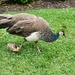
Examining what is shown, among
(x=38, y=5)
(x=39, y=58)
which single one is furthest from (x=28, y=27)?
(x=38, y=5)

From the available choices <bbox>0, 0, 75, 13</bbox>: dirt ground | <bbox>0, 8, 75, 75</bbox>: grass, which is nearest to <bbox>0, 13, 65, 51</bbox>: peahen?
<bbox>0, 8, 75, 75</bbox>: grass

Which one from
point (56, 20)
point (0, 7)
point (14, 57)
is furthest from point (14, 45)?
point (0, 7)

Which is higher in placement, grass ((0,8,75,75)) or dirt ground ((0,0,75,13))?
grass ((0,8,75,75))

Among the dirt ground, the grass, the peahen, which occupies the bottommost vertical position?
the dirt ground

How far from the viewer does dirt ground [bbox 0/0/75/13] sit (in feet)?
32.4

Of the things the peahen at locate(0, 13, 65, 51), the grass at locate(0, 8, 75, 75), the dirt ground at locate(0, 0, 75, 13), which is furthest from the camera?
the dirt ground at locate(0, 0, 75, 13)

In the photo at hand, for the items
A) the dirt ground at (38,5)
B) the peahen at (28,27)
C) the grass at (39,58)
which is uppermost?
the peahen at (28,27)

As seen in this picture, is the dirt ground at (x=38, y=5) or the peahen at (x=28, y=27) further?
the dirt ground at (x=38, y=5)

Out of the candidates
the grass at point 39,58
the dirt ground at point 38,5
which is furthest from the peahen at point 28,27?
the dirt ground at point 38,5

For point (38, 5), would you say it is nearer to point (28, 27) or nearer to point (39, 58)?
point (28, 27)

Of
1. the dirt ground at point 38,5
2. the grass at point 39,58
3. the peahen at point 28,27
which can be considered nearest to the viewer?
the grass at point 39,58

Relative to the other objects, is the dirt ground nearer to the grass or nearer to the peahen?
the grass

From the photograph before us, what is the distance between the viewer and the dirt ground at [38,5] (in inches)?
388

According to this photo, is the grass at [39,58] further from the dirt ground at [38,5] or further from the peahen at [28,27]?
the dirt ground at [38,5]
